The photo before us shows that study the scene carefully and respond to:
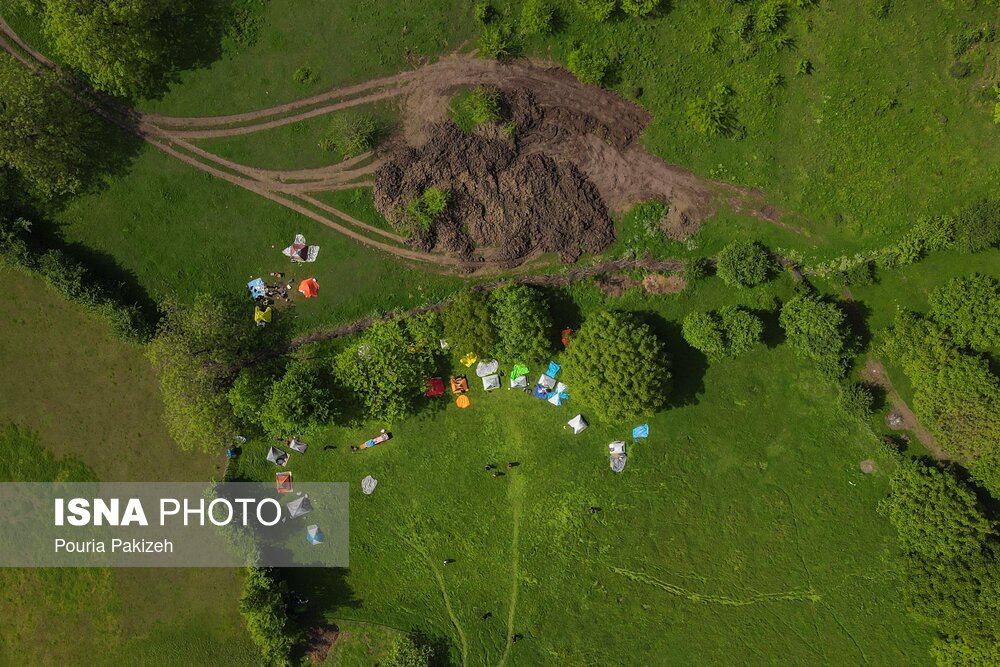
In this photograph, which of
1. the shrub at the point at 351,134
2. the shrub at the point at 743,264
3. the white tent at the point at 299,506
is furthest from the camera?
the white tent at the point at 299,506

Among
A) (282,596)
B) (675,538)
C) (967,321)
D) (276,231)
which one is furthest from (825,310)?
(282,596)

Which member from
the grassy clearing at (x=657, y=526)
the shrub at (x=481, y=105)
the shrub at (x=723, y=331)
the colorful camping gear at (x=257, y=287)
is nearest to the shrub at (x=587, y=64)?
the shrub at (x=481, y=105)

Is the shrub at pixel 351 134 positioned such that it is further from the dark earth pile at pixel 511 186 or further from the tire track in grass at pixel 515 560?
the tire track in grass at pixel 515 560

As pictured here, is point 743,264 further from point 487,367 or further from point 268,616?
point 268,616

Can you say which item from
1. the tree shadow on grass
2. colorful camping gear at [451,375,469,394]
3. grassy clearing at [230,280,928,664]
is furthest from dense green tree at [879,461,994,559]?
colorful camping gear at [451,375,469,394]

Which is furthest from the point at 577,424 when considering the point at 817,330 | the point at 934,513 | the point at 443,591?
the point at 934,513

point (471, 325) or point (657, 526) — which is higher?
point (471, 325)

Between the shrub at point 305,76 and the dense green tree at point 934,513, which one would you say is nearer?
the dense green tree at point 934,513

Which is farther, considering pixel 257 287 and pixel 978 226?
pixel 257 287
